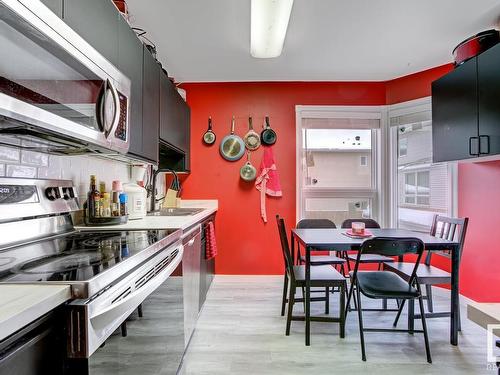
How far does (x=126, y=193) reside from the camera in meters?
2.00

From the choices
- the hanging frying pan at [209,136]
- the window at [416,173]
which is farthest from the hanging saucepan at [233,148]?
the window at [416,173]

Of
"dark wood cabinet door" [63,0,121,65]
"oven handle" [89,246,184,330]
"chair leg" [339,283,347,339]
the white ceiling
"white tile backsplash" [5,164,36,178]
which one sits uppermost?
the white ceiling

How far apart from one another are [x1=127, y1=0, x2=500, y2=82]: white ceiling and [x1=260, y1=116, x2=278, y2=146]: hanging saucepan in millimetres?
616

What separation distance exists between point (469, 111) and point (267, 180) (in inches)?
80.7

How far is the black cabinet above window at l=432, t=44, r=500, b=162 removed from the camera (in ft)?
6.66

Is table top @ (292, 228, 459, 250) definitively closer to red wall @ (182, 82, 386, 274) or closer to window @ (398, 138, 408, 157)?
red wall @ (182, 82, 386, 274)

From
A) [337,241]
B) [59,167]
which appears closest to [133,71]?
[59,167]

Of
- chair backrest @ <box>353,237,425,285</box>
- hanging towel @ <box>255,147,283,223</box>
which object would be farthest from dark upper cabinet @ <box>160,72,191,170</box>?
→ chair backrest @ <box>353,237,425,285</box>

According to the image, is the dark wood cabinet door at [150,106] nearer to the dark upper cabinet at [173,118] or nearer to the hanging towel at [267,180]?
the dark upper cabinet at [173,118]

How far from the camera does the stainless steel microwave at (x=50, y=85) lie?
85cm

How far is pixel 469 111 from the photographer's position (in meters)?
2.25

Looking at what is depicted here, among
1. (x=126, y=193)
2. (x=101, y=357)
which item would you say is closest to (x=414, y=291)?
(x=101, y=357)

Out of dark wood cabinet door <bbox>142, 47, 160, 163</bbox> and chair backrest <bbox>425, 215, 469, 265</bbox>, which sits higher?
dark wood cabinet door <bbox>142, 47, 160, 163</bbox>

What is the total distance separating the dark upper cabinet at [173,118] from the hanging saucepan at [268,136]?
924 millimetres
